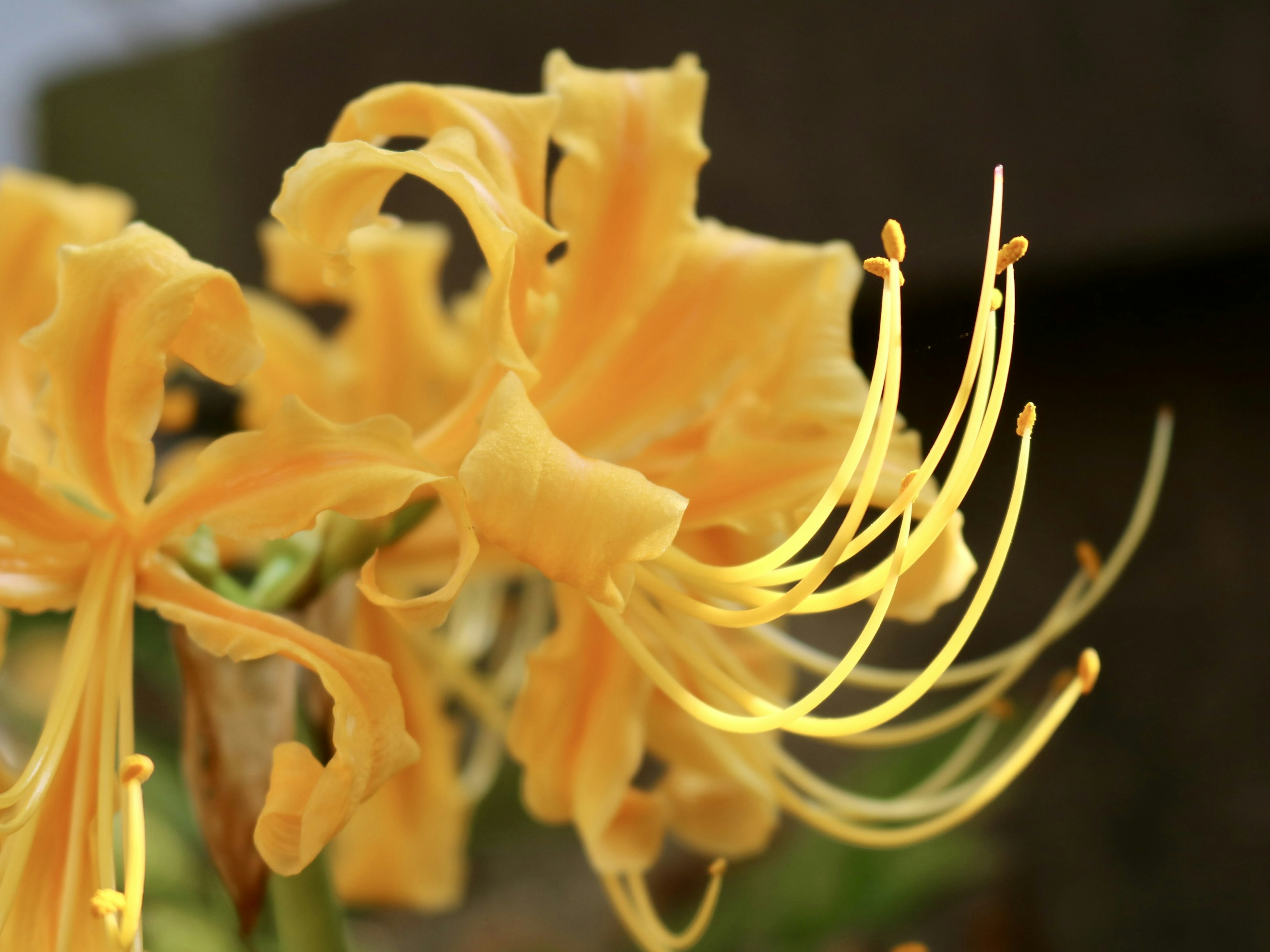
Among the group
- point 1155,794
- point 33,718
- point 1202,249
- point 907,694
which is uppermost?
point 1202,249

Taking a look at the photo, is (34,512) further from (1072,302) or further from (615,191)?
(1072,302)

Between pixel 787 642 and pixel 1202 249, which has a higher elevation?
pixel 1202 249

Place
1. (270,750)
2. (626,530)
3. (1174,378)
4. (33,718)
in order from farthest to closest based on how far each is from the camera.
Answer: (1174,378)
(33,718)
(270,750)
(626,530)

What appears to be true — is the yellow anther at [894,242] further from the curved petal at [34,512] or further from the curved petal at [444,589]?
the curved petal at [34,512]

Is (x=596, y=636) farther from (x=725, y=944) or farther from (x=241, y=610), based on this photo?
(x=725, y=944)

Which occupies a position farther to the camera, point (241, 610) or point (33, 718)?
point (33, 718)

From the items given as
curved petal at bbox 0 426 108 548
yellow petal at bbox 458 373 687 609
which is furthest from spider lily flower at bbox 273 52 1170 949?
curved petal at bbox 0 426 108 548

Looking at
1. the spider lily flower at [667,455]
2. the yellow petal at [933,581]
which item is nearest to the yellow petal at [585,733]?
the spider lily flower at [667,455]

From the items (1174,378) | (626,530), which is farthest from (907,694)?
(1174,378)
